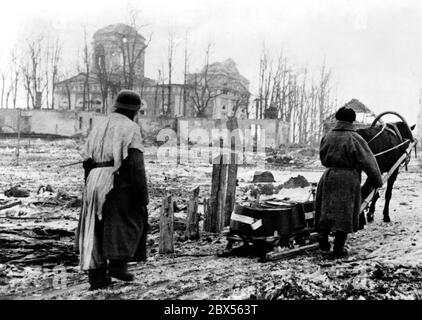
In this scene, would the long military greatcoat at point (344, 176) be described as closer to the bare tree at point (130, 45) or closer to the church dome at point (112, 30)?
the bare tree at point (130, 45)

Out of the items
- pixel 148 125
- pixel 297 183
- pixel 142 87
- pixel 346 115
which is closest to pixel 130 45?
pixel 142 87

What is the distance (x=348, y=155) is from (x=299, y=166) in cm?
2002

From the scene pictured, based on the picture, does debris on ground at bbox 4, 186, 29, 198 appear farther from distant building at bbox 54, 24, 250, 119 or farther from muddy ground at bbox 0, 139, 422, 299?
distant building at bbox 54, 24, 250, 119

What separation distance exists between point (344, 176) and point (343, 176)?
0.01m

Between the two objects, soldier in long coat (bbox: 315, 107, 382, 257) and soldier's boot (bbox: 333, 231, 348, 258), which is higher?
soldier in long coat (bbox: 315, 107, 382, 257)

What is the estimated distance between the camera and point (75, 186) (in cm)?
1286

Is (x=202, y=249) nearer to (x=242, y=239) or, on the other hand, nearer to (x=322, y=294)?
(x=242, y=239)

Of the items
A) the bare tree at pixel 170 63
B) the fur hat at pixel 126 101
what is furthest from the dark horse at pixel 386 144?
the bare tree at pixel 170 63

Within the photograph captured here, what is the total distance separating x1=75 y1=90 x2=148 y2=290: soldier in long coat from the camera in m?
3.99

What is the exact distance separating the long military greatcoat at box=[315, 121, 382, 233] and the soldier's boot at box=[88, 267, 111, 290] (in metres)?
2.57

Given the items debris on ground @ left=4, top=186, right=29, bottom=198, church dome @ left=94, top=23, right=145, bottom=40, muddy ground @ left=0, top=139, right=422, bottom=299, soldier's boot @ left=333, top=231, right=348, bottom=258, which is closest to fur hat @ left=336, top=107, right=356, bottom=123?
soldier's boot @ left=333, top=231, right=348, bottom=258

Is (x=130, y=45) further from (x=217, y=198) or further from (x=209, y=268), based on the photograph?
(x=209, y=268)

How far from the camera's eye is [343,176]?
16.9 feet
